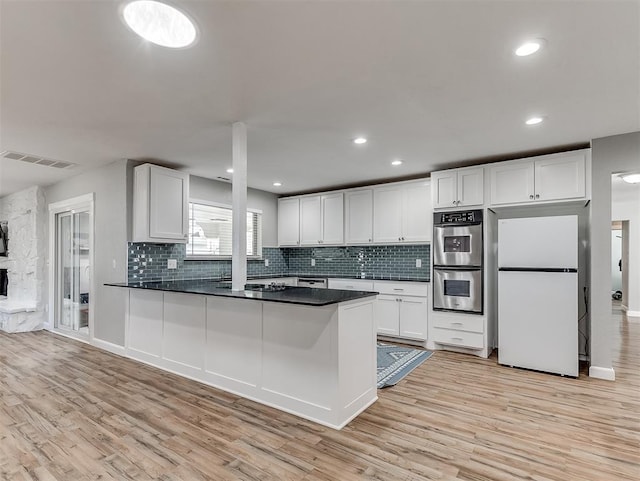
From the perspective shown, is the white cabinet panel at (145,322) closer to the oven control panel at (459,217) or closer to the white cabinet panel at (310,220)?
the white cabinet panel at (310,220)

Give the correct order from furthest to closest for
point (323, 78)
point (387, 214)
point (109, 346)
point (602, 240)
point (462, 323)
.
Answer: point (387, 214)
point (109, 346)
point (462, 323)
point (602, 240)
point (323, 78)

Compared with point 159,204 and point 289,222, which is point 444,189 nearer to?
point 289,222

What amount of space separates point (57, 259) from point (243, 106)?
4.98m

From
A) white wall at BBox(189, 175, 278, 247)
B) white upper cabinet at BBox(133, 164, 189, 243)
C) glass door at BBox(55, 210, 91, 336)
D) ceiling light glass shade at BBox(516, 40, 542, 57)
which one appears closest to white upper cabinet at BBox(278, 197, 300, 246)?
white wall at BBox(189, 175, 278, 247)

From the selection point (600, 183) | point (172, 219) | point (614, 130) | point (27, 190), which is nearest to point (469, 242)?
point (600, 183)

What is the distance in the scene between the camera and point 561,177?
377 centimetres

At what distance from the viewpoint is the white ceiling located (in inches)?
68.7

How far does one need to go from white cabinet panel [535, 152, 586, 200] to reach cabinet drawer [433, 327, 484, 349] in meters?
1.86

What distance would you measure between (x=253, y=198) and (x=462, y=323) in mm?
3972

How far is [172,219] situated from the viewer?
4.42 meters

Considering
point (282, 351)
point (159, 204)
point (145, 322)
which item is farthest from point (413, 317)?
point (159, 204)

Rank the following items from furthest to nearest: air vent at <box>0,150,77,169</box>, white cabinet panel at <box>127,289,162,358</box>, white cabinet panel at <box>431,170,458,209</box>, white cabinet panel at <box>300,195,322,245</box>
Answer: white cabinet panel at <box>300,195,322,245</box>, white cabinet panel at <box>431,170,458,209</box>, air vent at <box>0,150,77,169</box>, white cabinet panel at <box>127,289,162,358</box>

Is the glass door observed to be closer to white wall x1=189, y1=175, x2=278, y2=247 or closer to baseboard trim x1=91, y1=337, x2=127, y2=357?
baseboard trim x1=91, y1=337, x2=127, y2=357

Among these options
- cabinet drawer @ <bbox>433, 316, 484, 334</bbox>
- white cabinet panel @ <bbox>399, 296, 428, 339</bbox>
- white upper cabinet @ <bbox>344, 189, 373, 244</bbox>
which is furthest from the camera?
white upper cabinet @ <bbox>344, 189, 373, 244</bbox>
